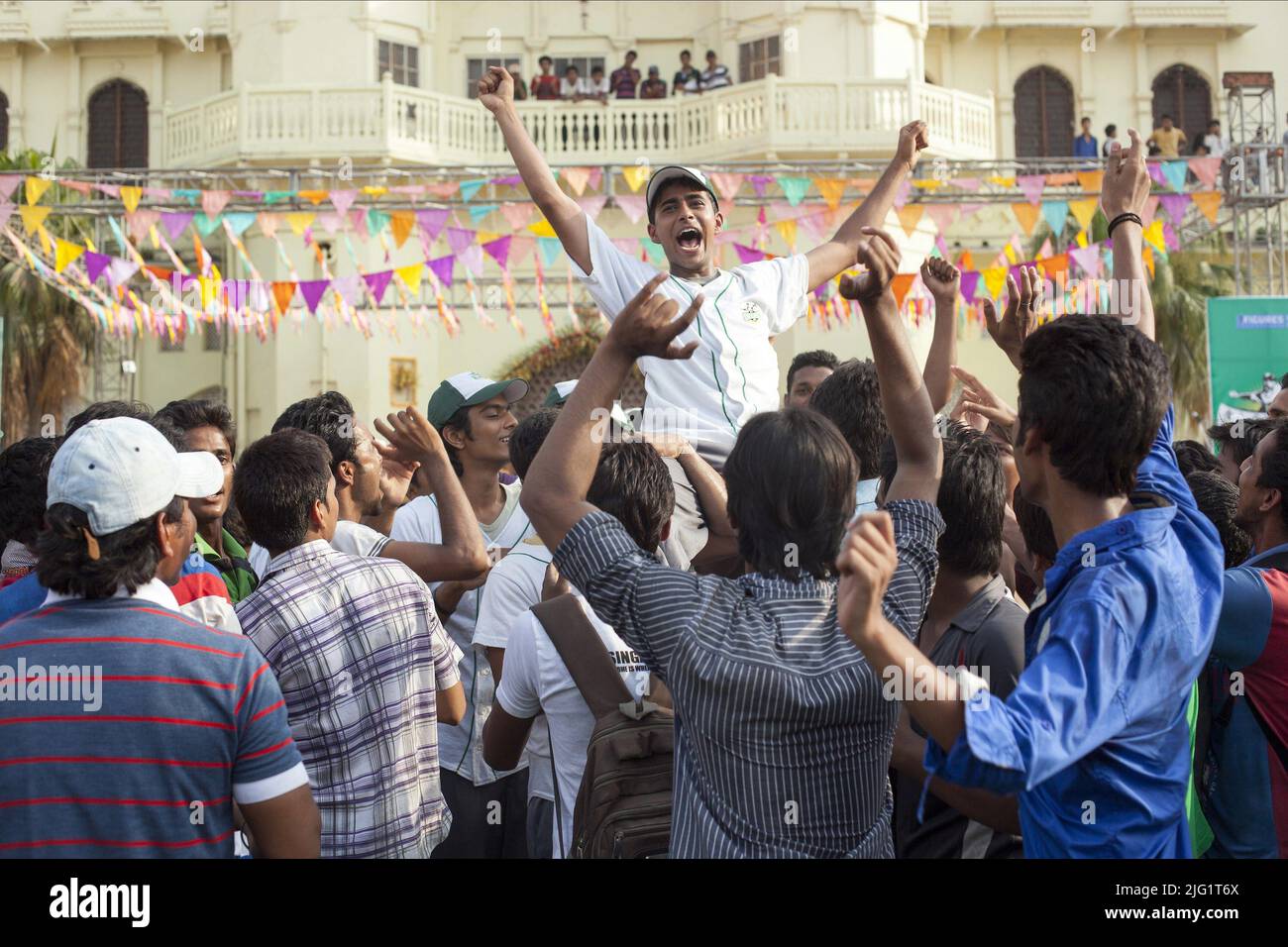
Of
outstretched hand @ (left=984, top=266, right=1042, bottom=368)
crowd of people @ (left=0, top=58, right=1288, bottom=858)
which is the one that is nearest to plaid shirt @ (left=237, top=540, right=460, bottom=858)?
crowd of people @ (left=0, top=58, right=1288, bottom=858)

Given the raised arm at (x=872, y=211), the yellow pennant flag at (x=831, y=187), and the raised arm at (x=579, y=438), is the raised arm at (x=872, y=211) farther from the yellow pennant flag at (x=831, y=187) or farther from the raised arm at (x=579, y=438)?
the yellow pennant flag at (x=831, y=187)

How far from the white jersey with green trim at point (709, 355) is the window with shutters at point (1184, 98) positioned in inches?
999

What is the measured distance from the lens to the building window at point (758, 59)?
24.7 meters

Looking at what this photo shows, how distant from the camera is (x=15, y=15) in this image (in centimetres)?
2652

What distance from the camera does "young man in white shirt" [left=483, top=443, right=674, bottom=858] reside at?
11.8 feet

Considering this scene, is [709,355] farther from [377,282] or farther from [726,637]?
[377,282]

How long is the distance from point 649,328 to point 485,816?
2.33 meters

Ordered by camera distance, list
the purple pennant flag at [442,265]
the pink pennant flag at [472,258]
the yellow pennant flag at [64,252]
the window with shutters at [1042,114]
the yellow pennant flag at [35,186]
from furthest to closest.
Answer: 1. the window with shutters at [1042,114]
2. the pink pennant flag at [472,258]
3. the purple pennant flag at [442,265]
4. the yellow pennant flag at [64,252]
5. the yellow pennant flag at [35,186]

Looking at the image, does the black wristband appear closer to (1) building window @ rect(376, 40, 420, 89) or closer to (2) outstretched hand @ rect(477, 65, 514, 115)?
(2) outstretched hand @ rect(477, 65, 514, 115)

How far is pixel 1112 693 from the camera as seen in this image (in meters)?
2.39

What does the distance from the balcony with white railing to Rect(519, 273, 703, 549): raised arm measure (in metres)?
20.4

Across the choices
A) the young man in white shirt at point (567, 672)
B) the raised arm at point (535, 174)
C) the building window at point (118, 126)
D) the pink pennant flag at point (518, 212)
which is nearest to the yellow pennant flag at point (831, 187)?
the pink pennant flag at point (518, 212)

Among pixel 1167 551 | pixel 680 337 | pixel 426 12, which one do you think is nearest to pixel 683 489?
pixel 680 337
